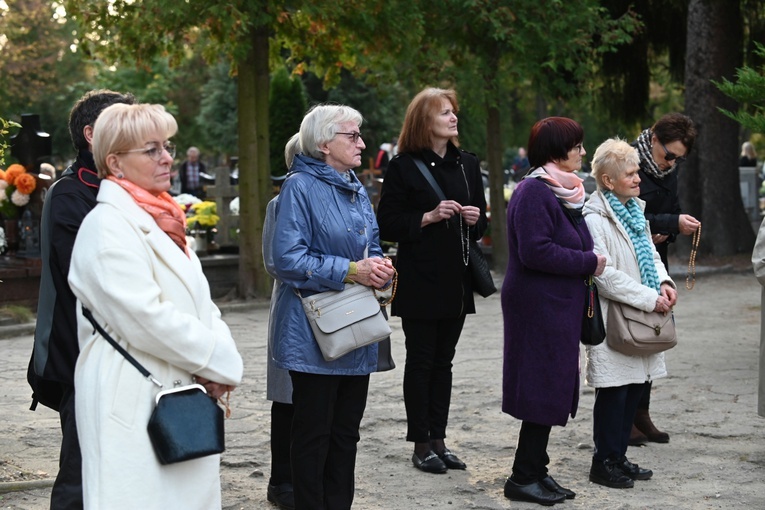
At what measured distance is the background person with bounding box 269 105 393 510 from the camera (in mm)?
4594

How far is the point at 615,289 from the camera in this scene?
5605mm

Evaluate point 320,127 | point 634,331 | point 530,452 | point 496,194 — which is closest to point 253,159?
point 496,194

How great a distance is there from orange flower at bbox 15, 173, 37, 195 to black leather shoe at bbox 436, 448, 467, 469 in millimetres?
7976

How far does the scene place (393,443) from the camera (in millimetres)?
6562

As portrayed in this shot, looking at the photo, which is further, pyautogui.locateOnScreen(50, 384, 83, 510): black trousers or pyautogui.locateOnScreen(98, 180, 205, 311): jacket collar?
pyautogui.locateOnScreen(50, 384, 83, 510): black trousers

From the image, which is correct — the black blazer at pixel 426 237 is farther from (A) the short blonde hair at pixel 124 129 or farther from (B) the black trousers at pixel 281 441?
(A) the short blonde hair at pixel 124 129

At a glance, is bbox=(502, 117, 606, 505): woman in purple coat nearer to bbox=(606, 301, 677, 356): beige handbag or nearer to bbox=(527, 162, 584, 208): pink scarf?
bbox=(527, 162, 584, 208): pink scarf

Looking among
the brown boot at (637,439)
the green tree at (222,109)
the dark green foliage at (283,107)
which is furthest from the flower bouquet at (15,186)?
the green tree at (222,109)

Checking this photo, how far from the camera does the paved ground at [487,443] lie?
5516 millimetres

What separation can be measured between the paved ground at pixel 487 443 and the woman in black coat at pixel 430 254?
32 cm

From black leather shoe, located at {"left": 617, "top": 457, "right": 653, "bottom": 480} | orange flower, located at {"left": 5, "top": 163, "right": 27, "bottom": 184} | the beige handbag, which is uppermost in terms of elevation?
orange flower, located at {"left": 5, "top": 163, "right": 27, "bottom": 184}

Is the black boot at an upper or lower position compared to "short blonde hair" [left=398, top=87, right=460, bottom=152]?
lower

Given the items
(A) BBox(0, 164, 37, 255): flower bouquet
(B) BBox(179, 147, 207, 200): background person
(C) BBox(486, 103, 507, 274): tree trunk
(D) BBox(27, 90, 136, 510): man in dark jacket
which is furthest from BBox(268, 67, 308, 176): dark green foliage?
(D) BBox(27, 90, 136, 510): man in dark jacket

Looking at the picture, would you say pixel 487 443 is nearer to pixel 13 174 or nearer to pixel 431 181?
pixel 431 181
